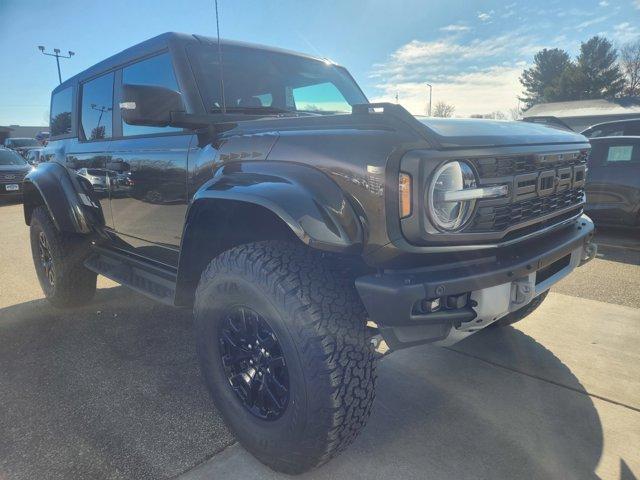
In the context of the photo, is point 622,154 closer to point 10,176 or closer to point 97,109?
point 97,109

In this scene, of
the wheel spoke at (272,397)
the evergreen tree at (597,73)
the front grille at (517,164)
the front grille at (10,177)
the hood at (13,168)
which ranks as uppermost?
the evergreen tree at (597,73)

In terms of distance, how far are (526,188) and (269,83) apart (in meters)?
1.71

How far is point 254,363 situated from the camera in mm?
2082

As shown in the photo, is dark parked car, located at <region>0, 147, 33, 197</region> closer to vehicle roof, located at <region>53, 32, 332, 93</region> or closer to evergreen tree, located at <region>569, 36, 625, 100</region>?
vehicle roof, located at <region>53, 32, 332, 93</region>

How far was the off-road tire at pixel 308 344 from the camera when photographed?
173 cm

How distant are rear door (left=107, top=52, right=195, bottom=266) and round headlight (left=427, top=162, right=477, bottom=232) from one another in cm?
142

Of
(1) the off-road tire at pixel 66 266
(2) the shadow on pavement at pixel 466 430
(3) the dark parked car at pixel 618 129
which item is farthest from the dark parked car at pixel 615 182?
(1) the off-road tire at pixel 66 266

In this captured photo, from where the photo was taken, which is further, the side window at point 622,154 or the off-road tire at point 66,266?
the side window at point 622,154

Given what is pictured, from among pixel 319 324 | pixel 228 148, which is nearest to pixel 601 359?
pixel 319 324

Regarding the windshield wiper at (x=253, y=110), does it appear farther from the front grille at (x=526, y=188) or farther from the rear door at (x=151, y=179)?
the front grille at (x=526, y=188)

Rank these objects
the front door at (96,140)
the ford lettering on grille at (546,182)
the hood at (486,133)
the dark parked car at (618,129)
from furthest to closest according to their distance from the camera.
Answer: the dark parked car at (618,129)
the front door at (96,140)
the ford lettering on grille at (546,182)
the hood at (486,133)

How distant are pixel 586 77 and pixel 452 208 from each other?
5679 centimetres

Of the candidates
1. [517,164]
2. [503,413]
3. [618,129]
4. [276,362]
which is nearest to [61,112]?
[276,362]

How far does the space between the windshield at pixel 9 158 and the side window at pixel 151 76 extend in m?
12.7
